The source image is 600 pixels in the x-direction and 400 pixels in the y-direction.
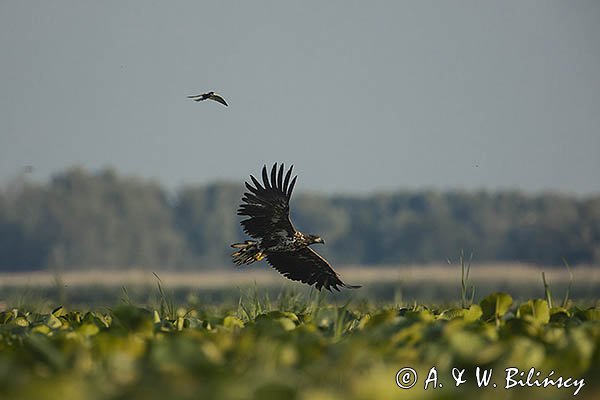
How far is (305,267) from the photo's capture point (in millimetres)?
11977

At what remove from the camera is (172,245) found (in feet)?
312

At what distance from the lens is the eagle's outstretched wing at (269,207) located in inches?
421

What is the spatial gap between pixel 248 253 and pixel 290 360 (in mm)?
7374

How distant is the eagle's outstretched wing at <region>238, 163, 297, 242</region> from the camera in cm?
1070

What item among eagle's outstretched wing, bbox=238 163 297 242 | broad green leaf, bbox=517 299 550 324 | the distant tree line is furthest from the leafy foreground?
the distant tree line

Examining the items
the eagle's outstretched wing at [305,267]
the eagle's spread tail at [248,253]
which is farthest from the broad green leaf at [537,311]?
the eagle's spread tail at [248,253]

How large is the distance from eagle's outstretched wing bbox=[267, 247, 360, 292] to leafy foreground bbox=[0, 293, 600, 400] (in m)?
5.36

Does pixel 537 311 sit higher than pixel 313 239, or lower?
lower

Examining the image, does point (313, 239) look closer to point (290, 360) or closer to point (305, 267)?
point (305, 267)

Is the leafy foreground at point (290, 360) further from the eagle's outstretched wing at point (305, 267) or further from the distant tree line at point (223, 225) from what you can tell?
the distant tree line at point (223, 225)

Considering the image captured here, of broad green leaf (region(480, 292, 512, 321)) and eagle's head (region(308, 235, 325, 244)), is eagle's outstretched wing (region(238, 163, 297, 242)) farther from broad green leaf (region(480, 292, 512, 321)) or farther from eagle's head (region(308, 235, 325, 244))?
broad green leaf (region(480, 292, 512, 321))

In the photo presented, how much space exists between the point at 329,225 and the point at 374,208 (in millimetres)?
8019

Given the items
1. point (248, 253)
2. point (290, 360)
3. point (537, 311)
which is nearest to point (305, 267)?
point (248, 253)

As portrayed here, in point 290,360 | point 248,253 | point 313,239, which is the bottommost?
point 290,360
